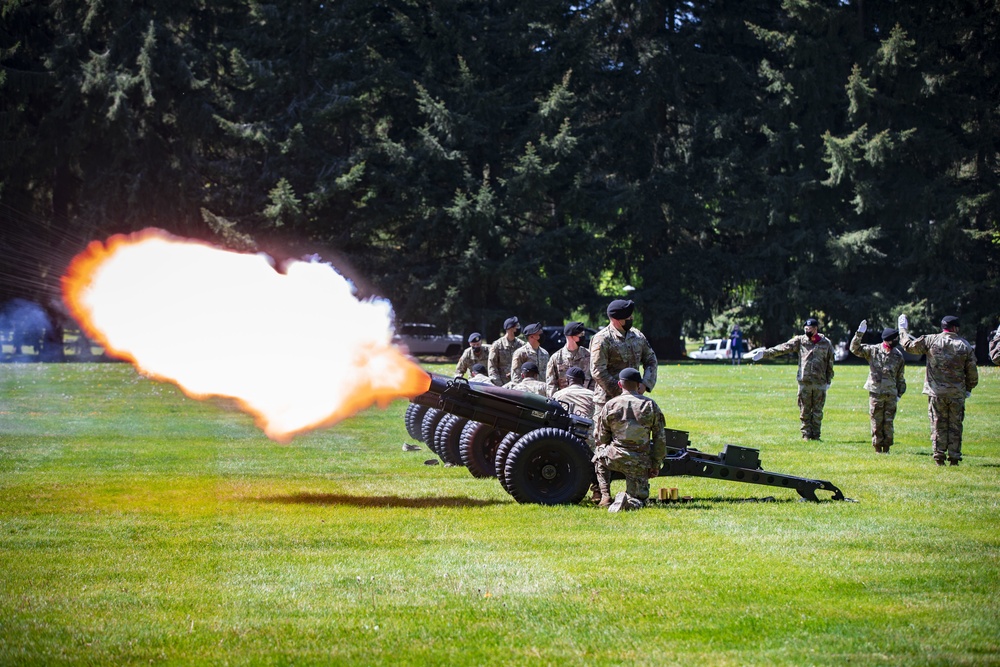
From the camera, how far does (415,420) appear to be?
2070 cm

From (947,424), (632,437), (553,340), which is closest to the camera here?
(632,437)

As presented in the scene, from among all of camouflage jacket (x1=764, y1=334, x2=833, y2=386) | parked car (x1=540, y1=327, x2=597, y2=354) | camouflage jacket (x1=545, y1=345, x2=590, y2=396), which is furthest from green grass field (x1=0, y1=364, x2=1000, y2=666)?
parked car (x1=540, y1=327, x2=597, y2=354)

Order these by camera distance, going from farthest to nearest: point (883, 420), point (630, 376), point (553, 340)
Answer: point (553, 340) < point (883, 420) < point (630, 376)

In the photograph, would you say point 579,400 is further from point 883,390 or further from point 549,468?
point 883,390

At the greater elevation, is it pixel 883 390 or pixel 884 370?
pixel 884 370

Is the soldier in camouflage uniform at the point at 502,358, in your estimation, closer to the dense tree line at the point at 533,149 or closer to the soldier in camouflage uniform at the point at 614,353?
the soldier in camouflage uniform at the point at 614,353

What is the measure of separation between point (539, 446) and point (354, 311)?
2.99 meters

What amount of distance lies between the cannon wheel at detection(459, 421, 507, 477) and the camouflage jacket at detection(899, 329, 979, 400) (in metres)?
6.00

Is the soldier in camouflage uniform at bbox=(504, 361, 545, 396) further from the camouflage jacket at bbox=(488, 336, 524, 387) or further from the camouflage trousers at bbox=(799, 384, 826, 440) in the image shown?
the camouflage trousers at bbox=(799, 384, 826, 440)

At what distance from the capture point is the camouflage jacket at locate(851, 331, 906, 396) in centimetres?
1914

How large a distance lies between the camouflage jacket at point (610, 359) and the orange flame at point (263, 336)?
190 cm

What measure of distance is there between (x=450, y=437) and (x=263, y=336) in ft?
10.1

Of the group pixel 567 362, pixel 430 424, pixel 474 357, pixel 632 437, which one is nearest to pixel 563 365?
pixel 567 362

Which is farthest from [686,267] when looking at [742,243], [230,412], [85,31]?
[230,412]
